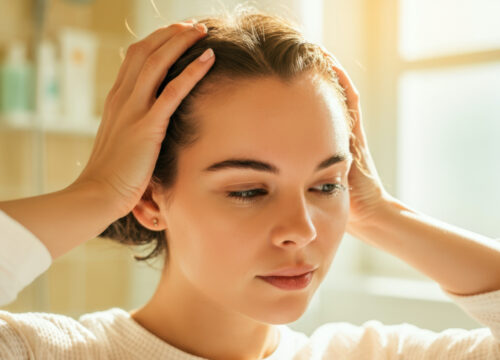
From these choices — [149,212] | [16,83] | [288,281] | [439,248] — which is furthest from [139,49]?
[16,83]

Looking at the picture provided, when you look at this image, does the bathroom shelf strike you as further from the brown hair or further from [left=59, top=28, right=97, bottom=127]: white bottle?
the brown hair

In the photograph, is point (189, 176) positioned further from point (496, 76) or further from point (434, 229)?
point (496, 76)

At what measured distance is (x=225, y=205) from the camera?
0.80 meters

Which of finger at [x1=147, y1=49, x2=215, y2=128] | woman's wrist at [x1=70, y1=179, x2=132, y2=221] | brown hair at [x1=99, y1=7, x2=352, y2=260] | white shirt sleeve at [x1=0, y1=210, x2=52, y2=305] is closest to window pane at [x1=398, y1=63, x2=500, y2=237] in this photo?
brown hair at [x1=99, y1=7, x2=352, y2=260]

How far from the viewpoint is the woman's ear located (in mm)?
911

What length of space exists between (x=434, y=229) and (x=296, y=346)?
0.31 meters

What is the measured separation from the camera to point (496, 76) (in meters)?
1.73

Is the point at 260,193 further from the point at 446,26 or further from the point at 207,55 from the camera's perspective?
the point at 446,26

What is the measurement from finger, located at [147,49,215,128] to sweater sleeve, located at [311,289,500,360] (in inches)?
19.1

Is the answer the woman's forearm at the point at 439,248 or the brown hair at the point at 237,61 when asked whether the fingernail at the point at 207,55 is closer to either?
the brown hair at the point at 237,61

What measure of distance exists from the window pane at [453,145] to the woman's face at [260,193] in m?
1.08

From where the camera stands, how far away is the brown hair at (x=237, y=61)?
2.75 ft

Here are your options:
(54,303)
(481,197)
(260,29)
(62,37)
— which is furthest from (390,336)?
(62,37)

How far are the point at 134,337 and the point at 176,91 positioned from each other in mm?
401
